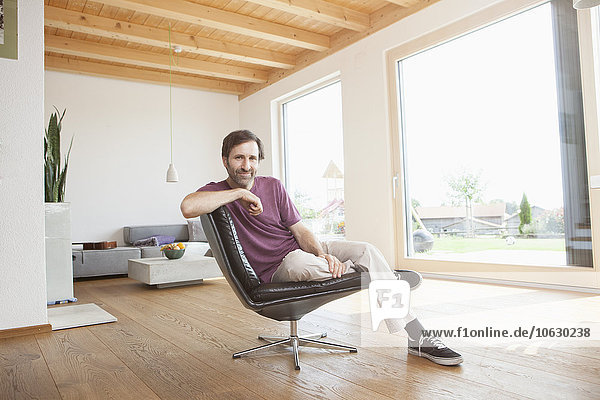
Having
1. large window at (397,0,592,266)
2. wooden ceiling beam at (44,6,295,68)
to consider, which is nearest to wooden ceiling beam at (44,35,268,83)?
wooden ceiling beam at (44,6,295,68)

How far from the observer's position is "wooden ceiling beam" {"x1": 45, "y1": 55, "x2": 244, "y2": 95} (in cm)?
621

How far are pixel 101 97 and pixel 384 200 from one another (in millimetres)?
4374

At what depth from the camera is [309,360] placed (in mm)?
2037

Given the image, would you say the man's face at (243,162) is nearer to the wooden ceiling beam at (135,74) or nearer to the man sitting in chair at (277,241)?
the man sitting in chair at (277,241)

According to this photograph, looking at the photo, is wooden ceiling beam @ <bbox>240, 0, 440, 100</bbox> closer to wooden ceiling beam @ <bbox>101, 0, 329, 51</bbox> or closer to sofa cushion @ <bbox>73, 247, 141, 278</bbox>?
wooden ceiling beam @ <bbox>101, 0, 329, 51</bbox>

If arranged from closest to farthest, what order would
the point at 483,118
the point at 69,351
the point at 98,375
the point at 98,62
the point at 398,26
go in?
the point at 98,375, the point at 69,351, the point at 483,118, the point at 398,26, the point at 98,62

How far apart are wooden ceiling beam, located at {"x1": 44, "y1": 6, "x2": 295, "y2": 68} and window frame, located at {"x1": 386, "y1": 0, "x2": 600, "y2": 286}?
75.2 inches

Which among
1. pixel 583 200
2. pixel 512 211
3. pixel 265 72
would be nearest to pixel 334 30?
pixel 265 72

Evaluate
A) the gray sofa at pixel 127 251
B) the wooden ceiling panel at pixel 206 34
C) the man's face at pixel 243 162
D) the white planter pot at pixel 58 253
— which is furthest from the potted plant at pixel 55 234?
the man's face at pixel 243 162

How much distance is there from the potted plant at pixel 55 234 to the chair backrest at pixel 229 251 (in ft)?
8.36

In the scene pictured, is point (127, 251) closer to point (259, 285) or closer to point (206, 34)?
point (206, 34)

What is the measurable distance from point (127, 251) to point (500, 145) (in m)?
4.28

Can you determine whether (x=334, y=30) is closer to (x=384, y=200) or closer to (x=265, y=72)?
(x=265, y=72)

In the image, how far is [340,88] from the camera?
5891 millimetres
